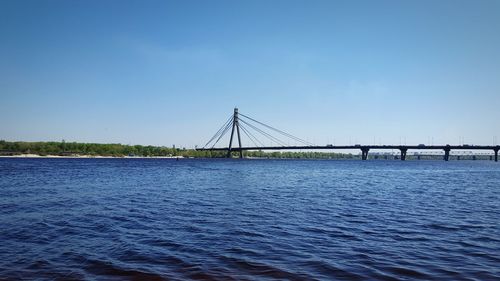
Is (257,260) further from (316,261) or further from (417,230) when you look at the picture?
(417,230)

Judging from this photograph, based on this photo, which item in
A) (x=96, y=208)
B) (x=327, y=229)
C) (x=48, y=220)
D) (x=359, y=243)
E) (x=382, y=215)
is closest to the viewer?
(x=359, y=243)

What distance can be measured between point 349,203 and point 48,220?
51.9 feet

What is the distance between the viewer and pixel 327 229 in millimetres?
13719

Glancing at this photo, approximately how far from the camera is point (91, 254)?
10.0 meters

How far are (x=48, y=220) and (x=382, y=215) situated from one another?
49.0 ft

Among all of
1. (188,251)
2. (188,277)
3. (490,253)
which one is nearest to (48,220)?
(188,251)

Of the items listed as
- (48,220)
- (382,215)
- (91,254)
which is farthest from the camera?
(382,215)

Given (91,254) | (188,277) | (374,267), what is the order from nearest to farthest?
(188,277) < (374,267) < (91,254)

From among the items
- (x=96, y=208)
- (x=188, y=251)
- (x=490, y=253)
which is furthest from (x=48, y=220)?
(x=490, y=253)

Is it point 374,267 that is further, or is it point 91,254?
point 91,254

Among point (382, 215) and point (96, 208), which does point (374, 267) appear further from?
point (96, 208)

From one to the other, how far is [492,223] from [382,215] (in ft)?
14.4

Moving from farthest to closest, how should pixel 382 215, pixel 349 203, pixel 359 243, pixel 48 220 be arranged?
pixel 349 203 < pixel 382 215 < pixel 48 220 < pixel 359 243

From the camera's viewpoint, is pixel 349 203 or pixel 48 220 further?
pixel 349 203
